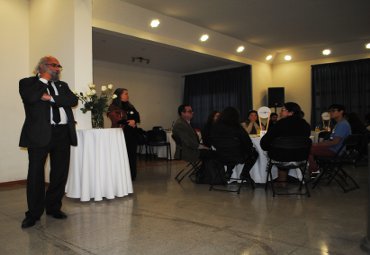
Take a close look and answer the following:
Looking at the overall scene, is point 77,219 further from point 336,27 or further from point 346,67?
point 346,67

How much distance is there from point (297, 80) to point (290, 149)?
21.2 feet

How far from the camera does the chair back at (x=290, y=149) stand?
3916 millimetres

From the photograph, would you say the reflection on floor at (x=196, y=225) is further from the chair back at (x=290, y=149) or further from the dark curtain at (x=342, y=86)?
the dark curtain at (x=342, y=86)

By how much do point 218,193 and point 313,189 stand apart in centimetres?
133

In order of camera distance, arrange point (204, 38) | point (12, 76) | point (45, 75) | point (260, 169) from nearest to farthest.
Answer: point (45, 75), point (260, 169), point (12, 76), point (204, 38)

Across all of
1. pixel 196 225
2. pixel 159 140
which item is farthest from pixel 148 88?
pixel 196 225

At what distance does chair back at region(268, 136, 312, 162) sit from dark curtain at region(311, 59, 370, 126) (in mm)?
5699

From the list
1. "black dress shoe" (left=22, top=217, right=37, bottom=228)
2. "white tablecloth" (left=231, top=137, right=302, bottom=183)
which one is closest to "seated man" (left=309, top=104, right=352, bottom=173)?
"white tablecloth" (left=231, top=137, right=302, bottom=183)

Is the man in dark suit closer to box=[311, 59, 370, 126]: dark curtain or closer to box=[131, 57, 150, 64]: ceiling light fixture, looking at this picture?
box=[131, 57, 150, 64]: ceiling light fixture

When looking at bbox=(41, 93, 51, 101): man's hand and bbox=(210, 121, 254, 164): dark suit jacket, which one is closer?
bbox=(41, 93, 51, 101): man's hand

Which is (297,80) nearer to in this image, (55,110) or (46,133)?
(55,110)

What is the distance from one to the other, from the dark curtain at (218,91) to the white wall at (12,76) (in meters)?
6.26

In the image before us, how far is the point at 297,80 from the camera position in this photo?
32.4 ft

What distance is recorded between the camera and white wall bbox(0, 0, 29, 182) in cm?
502
